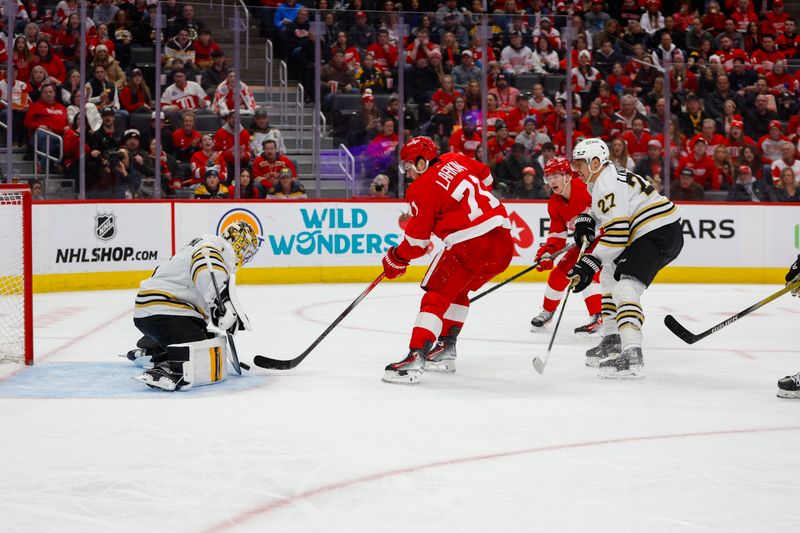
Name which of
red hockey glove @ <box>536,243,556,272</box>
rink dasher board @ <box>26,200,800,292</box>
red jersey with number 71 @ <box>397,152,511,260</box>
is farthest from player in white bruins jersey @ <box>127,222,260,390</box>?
rink dasher board @ <box>26,200,800,292</box>

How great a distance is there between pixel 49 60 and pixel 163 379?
5373 millimetres

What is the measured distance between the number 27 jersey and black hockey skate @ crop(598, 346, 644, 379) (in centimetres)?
47

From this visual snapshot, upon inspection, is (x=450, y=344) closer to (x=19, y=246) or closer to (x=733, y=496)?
(x=733, y=496)

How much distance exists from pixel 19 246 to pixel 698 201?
19.8 feet

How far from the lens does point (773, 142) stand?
406 inches

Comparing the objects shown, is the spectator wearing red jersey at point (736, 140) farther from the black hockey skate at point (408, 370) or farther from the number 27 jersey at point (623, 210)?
the black hockey skate at point (408, 370)

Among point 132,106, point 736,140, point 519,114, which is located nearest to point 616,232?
point 519,114

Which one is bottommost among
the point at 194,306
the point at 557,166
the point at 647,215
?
the point at 194,306

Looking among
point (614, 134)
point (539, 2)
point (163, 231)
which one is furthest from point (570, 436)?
point (539, 2)

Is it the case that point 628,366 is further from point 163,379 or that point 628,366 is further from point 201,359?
point 163,379

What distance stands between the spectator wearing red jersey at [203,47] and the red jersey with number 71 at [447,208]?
507 centimetres

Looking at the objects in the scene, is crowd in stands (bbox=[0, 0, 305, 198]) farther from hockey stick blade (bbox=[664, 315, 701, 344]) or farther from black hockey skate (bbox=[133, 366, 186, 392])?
hockey stick blade (bbox=[664, 315, 701, 344])

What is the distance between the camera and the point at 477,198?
503 centimetres

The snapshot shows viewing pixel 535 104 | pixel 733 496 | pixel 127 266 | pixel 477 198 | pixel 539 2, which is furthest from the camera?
pixel 539 2
